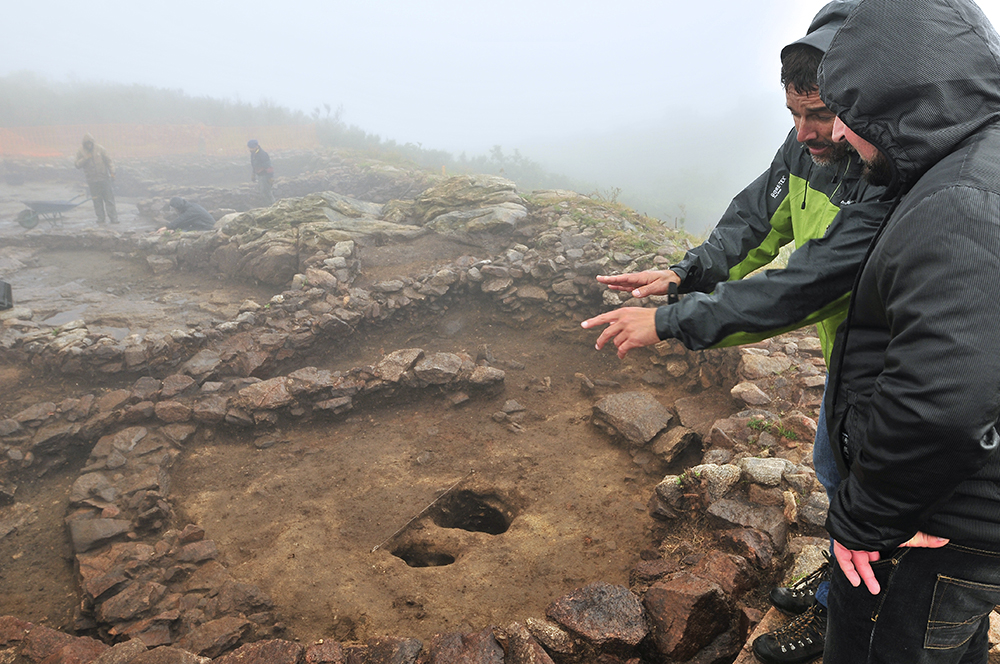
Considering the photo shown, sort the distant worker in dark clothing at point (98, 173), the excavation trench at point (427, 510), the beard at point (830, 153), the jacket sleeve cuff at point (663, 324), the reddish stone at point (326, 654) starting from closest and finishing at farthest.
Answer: the jacket sleeve cuff at point (663, 324) < the beard at point (830, 153) < the reddish stone at point (326, 654) < the excavation trench at point (427, 510) < the distant worker in dark clothing at point (98, 173)

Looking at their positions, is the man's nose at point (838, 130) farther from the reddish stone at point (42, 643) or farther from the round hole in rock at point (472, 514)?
the reddish stone at point (42, 643)

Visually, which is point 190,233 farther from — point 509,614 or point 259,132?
point 259,132

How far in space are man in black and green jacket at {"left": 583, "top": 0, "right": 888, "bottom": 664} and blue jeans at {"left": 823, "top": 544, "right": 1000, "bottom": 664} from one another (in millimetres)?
745

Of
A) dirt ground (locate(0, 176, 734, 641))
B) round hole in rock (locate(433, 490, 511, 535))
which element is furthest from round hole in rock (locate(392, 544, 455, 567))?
round hole in rock (locate(433, 490, 511, 535))

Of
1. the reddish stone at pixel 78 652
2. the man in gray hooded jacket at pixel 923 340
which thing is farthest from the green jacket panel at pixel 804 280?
the reddish stone at pixel 78 652

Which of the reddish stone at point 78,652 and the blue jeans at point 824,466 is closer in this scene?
the blue jeans at point 824,466

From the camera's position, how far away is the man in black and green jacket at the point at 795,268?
1800mm

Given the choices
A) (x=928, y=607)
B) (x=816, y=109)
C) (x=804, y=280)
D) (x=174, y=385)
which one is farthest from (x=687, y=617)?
(x=174, y=385)

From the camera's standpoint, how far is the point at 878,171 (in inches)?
57.9

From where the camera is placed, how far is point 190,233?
38.6 feet

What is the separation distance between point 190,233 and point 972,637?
44.7ft

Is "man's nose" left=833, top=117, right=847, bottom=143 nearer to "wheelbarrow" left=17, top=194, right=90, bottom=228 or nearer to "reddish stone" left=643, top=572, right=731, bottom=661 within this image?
"reddish stone" left=643, top=572, right=731, bottom=661

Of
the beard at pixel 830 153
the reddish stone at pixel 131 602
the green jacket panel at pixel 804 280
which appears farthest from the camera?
the reddish stone at pixel 131 602

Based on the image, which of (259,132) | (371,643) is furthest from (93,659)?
(259,132)
